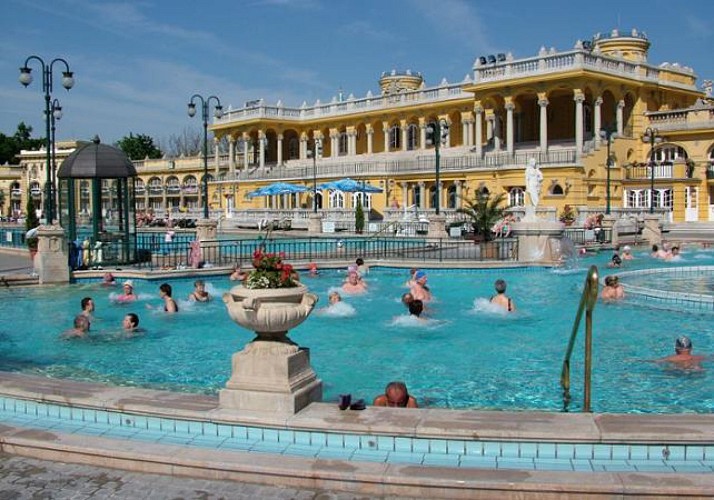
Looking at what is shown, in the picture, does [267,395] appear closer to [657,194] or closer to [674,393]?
[674,393]

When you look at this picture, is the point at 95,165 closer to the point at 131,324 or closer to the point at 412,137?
the point at 131,324

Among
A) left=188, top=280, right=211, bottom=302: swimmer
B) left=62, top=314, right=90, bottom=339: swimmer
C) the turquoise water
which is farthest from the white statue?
left=62, top=314, right=90, bottom=339: swimmer

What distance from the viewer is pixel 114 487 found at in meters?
5.77

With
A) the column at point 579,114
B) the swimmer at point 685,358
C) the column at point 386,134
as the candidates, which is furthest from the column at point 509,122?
the swimmer at point 685,358

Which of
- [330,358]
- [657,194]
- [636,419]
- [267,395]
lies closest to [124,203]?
[330,358]

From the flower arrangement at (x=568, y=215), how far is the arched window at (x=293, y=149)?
37540 mm

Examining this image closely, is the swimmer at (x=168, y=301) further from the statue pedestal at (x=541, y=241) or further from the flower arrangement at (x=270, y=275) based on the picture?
the statue pedestal at (x=541, y=241)

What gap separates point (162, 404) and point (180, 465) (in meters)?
1.22

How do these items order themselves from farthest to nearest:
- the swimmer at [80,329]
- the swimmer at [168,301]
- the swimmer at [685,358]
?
the swimmer at [168,301] → the swimmer at [80,329] → the swimmer at [685,358]

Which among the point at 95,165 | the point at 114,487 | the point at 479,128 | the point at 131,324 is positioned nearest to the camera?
the point at 114,487

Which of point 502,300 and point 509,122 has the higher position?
point 509,122

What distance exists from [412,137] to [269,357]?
5845 cm

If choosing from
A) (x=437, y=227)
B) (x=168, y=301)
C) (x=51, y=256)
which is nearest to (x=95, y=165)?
(x=51, y=256)

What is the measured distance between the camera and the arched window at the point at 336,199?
58.4m
